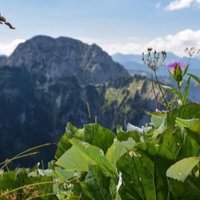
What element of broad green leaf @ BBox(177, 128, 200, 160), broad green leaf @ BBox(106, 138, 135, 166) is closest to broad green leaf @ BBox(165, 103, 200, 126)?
broad green leaf @ BBox(106, 138, 135, 166)

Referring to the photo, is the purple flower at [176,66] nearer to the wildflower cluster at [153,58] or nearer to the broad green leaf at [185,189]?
the wildflower cluster at [153,58]

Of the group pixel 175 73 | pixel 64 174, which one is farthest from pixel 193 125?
pixel 175 73

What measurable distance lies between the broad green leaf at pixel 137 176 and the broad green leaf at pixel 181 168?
0.48 ft

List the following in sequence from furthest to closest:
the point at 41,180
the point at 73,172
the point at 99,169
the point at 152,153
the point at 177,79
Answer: the point at 177,79
the point at 73,172
the point at 41,180
the point at 99,169
the point at 152,153

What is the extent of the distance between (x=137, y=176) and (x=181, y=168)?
0.71 feet

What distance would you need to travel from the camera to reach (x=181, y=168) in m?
1.37

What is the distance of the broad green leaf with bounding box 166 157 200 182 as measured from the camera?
1361 mm

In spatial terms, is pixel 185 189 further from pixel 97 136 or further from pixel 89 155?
pixel 97 136

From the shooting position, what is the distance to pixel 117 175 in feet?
6.05

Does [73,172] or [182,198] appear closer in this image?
[182,198]

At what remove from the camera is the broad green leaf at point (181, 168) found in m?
1.36

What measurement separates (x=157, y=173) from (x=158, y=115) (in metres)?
0.90

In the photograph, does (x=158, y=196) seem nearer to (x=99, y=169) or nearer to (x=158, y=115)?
(x=99, y=169)

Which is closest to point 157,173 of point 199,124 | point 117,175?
point 199,124
